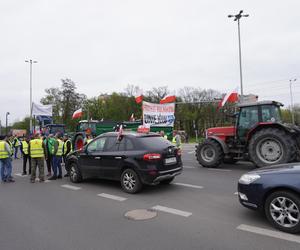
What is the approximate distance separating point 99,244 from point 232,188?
4.54 m

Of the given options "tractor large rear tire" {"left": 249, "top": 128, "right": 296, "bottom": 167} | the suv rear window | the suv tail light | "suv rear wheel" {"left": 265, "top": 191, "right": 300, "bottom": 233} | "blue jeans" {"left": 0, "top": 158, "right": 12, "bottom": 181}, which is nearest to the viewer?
"suv rear wheel" {"left": 265, "top": 191, "right": 300, "bottom": 233}

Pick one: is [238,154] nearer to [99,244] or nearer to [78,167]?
[78,167]

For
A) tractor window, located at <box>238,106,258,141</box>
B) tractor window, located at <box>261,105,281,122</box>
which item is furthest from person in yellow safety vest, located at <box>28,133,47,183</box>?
tractor window, located at <box>261,105,281,122</box>

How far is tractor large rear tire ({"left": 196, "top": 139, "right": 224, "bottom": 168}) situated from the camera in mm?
11039

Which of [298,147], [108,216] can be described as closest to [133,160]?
[108,216]

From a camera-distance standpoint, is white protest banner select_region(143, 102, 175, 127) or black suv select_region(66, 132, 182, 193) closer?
black suv select_region(66, 132, 182, 193)

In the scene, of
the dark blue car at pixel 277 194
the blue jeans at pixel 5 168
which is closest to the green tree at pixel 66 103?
the blue jeans at pixel 5 168

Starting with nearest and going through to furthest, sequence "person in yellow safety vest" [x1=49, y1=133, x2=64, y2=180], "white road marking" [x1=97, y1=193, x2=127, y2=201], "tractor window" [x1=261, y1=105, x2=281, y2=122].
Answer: "white road marking" [x1=97, y1=193, x2=127, y2=201], "person in yellow safety vest" [x1=49, y1=133, x2=64, y2=180], "tractor window" [x1=261, y1=105, x2=281, y2=122]

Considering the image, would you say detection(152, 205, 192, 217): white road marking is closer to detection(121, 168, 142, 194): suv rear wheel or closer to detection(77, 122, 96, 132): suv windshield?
detection(121, 168, 142, 194): suv rear wheel

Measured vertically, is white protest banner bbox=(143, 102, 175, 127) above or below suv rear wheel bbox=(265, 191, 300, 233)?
above

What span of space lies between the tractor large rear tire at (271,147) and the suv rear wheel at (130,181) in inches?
191

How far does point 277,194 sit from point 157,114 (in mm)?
13930

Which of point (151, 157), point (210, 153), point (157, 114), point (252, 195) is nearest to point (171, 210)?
point (151, 157)

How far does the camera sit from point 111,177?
7828mm
